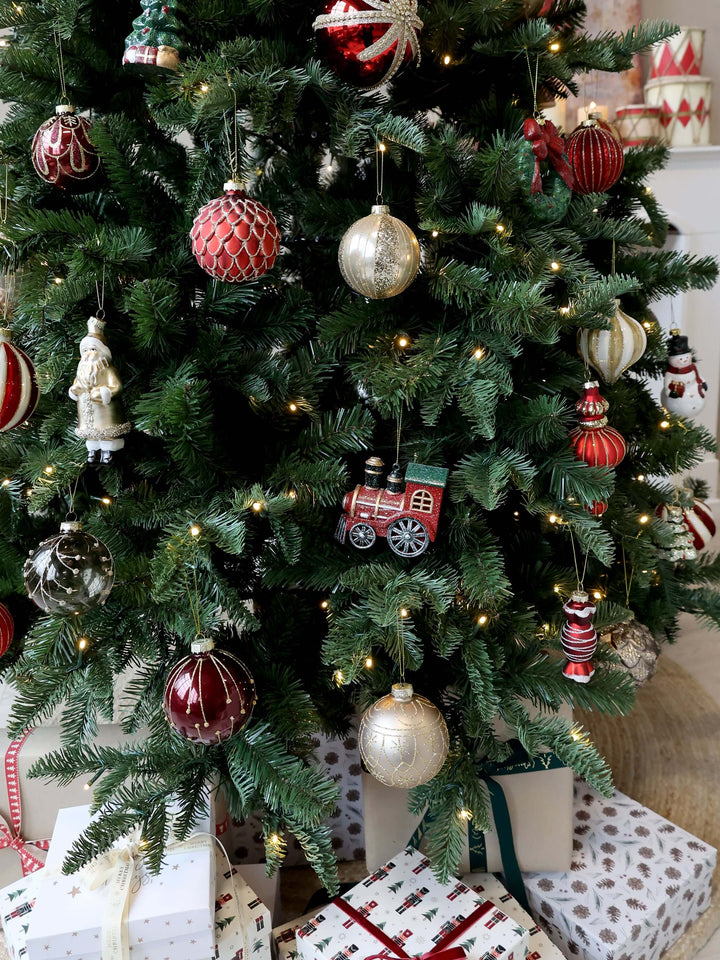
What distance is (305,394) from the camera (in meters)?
0.86

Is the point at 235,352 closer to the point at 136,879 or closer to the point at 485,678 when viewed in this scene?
the point at 485,678

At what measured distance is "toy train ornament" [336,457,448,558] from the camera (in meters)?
0.86

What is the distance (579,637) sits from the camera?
3.05ft

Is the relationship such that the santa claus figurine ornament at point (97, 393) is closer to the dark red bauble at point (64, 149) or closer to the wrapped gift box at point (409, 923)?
the dark red bauble at point (64, 149)

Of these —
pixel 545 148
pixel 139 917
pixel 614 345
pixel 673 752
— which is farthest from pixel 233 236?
pixel 673 752

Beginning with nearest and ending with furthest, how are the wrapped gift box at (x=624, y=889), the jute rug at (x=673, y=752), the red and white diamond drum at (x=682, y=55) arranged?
the wrapped gift box at (x=624, y=889) < the jute rug at (x=673, y=752) < the red and white diamond drum at (x=682, y=55)

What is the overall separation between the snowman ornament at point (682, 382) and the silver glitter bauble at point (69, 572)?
96 centimetres

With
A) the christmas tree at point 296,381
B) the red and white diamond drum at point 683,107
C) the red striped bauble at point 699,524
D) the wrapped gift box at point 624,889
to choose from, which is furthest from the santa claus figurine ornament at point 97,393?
the red and white diamond drum at point 683,107

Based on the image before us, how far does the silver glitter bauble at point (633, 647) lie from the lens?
48.4 inches

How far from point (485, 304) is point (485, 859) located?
0.82m

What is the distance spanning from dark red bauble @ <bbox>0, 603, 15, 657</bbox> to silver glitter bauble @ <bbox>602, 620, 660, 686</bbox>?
87 centimetres

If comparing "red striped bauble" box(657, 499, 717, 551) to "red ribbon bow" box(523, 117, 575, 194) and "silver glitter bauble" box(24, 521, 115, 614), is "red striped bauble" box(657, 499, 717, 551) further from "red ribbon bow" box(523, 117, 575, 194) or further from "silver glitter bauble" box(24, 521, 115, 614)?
"silver glitter bauble" box(24, 521, 115, 614)

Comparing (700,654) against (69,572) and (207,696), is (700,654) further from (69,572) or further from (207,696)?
(69,572)

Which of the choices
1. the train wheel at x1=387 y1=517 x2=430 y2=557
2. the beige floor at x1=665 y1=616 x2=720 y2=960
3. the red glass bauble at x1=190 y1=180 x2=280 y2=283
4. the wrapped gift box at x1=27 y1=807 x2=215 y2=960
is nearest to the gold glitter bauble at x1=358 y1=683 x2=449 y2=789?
the train wheel at x1=387 y1=517 x2=430 y2=557
